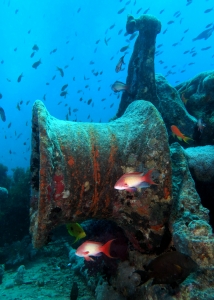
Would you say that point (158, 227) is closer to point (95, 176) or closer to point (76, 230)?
point (95, 176)

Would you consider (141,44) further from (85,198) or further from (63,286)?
(63,286)

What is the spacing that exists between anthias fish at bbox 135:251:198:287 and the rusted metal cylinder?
22.7 inches

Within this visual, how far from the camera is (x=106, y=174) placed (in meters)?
2.77


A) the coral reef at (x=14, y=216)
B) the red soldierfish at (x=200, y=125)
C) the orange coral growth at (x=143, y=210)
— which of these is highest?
the red soldierfish at (x=200, y=125)

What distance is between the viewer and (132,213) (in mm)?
2826

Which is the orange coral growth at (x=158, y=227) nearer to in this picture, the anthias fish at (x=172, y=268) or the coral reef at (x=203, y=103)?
the anthias fish at (x=172, y=268)

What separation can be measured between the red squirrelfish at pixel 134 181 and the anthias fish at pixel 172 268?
0.74 m

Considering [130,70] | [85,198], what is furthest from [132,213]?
[130,70]

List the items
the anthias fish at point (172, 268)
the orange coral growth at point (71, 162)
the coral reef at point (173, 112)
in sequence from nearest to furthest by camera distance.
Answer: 1. the anthias fish at point (172, 268)
2. the orange coral growth at point (71, 162)
3. the coral reef at point (173, 112)

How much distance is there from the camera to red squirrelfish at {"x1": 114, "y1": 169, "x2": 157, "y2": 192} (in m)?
2.50

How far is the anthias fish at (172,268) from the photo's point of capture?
2.14 m

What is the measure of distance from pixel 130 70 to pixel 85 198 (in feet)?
16.3

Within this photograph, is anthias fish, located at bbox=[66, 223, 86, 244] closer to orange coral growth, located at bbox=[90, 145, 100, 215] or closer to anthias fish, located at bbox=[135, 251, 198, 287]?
orange coral growth, located at bbox=[90, 145, 100, 215]

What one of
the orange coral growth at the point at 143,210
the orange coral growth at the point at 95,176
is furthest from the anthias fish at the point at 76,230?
the orange coral growth at the point at 143,210
